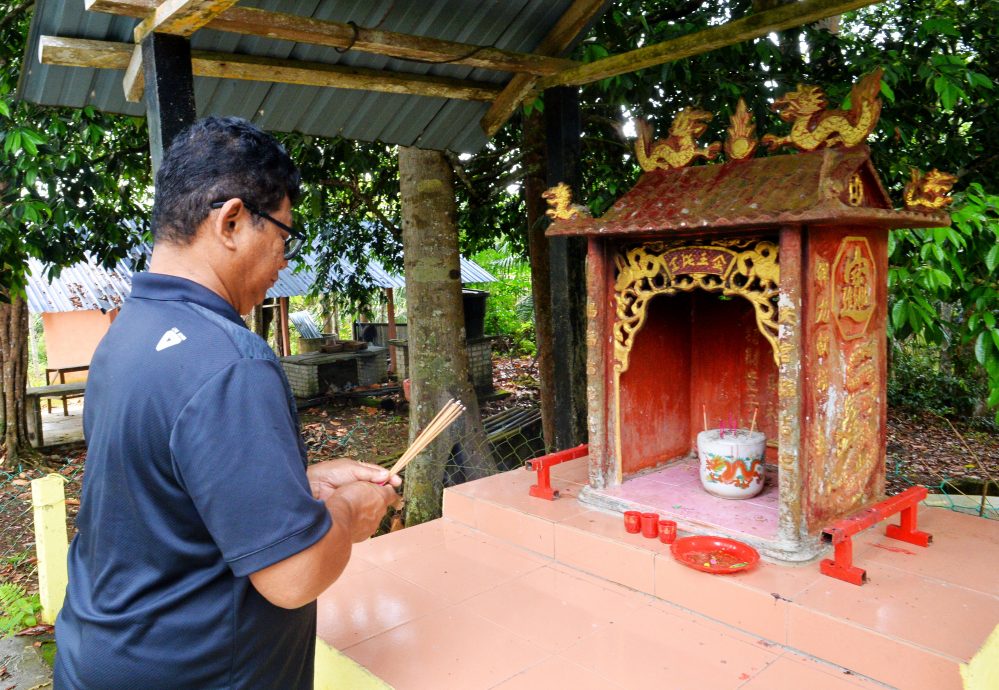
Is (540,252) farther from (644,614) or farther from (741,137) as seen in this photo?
(644,614)

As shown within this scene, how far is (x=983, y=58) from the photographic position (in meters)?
5.29

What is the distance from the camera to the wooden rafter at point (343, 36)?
8.90 feet

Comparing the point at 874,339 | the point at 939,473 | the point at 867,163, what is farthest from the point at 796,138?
the point at 939,473

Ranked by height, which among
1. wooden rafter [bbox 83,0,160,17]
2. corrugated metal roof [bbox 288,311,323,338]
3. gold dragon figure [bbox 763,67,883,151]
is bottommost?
corrugated metal roof [bbox 288,311,323,338]

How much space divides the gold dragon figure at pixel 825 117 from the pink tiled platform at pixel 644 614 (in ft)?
5.69

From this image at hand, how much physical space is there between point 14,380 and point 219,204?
8908mm

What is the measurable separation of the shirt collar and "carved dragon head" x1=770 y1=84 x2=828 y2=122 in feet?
8.12

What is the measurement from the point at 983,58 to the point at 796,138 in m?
3.44

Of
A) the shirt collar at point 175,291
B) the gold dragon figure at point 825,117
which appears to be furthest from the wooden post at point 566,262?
the shirt collar at point 175,291

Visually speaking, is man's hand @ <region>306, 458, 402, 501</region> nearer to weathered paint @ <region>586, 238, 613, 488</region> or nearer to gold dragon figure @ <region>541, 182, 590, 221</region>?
weathered paint @ <region>586, 238, 613, 488</region>

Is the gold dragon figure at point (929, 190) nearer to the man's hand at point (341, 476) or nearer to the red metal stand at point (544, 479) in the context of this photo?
the red metal stand at point (544, 479)

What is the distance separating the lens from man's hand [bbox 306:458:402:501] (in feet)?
6.24

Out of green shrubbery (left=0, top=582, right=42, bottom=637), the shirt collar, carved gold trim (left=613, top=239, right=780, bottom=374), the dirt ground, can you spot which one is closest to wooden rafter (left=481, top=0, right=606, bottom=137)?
carved gold trim (left=613, top=239, right=780, bottom=374)

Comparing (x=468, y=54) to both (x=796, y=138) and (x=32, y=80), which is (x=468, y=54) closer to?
(x=796, y=138)
